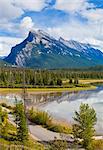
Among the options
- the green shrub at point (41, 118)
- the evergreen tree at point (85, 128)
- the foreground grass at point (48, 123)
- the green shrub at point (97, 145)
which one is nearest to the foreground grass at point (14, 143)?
the evergreen tree at point (85, 128)

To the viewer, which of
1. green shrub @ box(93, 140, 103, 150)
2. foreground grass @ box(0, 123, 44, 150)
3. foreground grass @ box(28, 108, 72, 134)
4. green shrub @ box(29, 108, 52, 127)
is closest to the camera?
foreground grass @ box(0, 123, 44, 150)

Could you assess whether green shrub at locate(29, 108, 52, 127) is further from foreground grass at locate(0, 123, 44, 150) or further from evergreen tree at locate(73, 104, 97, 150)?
evergreen tree at locate(73, 104, 97, 150)

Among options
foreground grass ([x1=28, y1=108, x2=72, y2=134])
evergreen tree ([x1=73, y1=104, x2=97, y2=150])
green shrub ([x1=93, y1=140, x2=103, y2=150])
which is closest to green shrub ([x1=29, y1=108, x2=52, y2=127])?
foreground grass ([x1=28, y1=108, x2=72, y2=134])

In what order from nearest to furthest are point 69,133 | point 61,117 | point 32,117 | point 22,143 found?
point 22,143 < point 69,133 < point 32,117 < point 61,117

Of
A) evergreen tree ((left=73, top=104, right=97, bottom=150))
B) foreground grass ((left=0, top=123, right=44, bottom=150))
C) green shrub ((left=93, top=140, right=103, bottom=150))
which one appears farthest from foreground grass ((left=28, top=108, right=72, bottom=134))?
green shrub ((left=93, top=140, right=103, bottom=150))

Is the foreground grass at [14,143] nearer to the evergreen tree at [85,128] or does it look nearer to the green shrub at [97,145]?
the evergreen tree at [85,128]

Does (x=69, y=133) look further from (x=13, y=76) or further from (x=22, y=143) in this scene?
(x=13, y=76)

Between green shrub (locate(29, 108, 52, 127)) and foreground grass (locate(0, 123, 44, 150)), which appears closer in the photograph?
foreground grass (locate(0, 123, 44, 150))

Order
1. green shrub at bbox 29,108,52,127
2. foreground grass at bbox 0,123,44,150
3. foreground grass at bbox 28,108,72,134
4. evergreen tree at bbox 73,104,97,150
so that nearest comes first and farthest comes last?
foreground grass at bbox 0,123,44,150 < evergreen tree at bbox 73,104,97,150 < foreground grass at bbox 28,108,72,134 < green shrub at bbox 29,108,52,127

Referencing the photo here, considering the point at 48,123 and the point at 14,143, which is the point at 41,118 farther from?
the point at 14,143

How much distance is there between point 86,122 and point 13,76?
4523 inches

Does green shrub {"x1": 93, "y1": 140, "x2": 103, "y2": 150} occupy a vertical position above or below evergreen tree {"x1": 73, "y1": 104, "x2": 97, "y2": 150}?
below

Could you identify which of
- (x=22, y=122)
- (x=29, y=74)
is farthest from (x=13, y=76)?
(x=22, y=122)

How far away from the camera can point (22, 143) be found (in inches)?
1702
